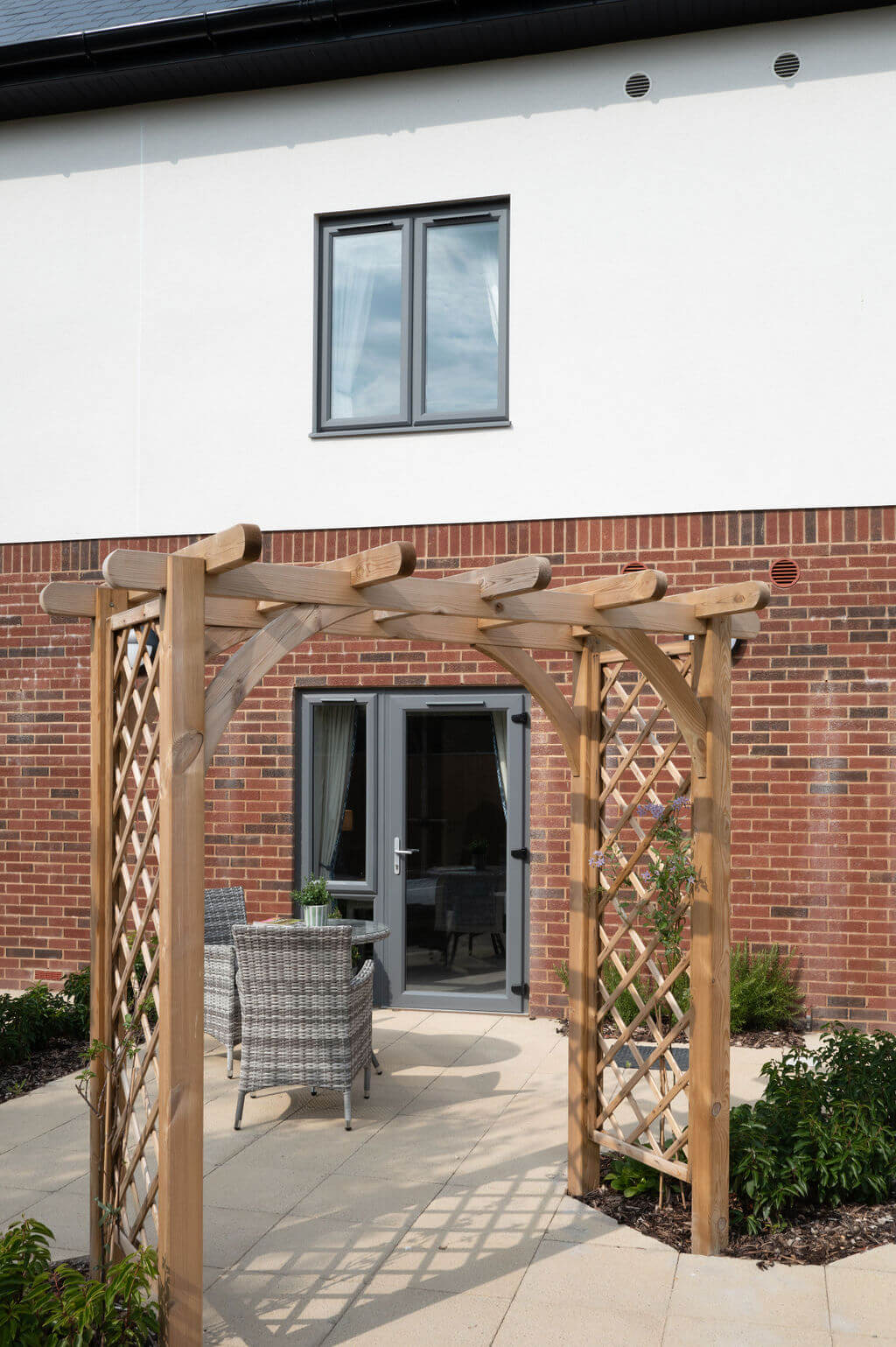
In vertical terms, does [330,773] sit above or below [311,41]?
below

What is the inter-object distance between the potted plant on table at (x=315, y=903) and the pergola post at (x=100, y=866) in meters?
2.50

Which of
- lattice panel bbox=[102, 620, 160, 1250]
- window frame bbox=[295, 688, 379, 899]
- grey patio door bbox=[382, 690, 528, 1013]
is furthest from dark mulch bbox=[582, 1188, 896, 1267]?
window frame bbox=[295, 688, 379, 899]

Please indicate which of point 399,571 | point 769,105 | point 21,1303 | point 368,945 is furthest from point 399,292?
point 21,1303

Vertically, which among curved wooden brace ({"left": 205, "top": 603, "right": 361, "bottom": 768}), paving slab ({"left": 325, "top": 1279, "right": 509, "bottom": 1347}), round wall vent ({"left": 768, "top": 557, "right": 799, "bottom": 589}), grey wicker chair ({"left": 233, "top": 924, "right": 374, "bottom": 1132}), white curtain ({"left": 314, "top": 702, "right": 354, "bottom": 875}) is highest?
round wall vent ({"left": 768, "top": 557, "right": 799, "bottom": 589})

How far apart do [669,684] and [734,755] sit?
130 inches

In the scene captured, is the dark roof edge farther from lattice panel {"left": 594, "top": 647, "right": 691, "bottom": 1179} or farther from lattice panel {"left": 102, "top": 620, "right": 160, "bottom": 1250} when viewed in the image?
lattice panel {"left": 102, "top": 620, "right": 160, "bottom": 1250}

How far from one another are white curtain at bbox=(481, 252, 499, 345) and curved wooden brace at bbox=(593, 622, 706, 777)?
13.9ft

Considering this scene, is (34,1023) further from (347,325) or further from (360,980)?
(347,325)

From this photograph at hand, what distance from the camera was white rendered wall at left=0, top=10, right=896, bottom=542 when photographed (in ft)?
23.4

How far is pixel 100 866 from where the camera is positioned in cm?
389

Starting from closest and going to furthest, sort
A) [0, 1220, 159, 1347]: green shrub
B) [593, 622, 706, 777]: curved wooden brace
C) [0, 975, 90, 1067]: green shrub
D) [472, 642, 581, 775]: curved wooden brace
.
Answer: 1. [0, 1220, 159, 1347]: green shrub
2. [593, 622, 706, 777]: curved wooden brace
3. [472, 642, 581, 775]: curved wooden brace
4. [0, 975, 90, 1067]: green shrub

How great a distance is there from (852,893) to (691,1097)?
326 centimetres

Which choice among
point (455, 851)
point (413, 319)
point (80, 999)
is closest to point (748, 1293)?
point (455, 851)

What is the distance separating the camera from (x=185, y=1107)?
3.28m
